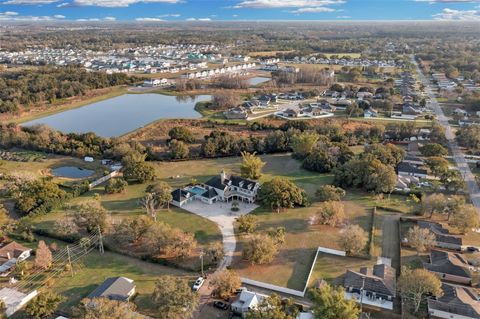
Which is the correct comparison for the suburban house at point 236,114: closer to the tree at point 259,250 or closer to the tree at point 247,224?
the tree at point 247,224

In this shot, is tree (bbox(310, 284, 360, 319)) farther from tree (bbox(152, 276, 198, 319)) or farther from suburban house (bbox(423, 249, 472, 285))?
suburban house (bbox(423, 249, 472, 285))

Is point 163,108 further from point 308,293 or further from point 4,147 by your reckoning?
point 308,293

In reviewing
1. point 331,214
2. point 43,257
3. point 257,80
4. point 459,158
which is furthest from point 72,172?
point 257,80

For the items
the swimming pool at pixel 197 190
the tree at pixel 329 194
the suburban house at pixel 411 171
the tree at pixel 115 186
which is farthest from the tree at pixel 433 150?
the tree at pixel 115 186

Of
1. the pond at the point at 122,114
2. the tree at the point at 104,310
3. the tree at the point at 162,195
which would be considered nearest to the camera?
the tree at the point at 104,310

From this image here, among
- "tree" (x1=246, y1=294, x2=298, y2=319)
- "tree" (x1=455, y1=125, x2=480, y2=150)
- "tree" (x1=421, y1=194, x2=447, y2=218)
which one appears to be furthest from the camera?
"tree" (x1=455, y1=125, x2=480, y2=150)

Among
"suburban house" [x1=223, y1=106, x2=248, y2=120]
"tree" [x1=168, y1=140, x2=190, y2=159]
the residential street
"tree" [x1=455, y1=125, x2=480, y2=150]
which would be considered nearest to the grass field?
"tree" [x1=168, y1=140, x2=190, y2=159]
